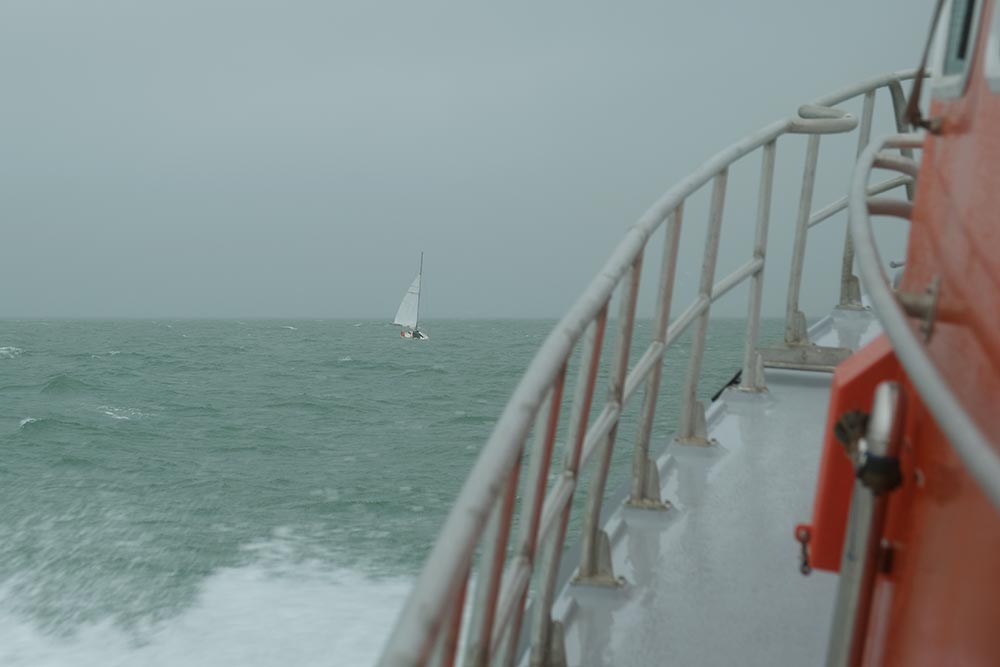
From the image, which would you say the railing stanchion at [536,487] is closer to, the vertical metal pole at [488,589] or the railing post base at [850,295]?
the vertical metal pole at [488,589]

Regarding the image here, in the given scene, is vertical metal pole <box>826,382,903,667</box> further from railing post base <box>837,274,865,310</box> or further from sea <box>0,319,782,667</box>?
railing post base <box>837,274,865,310</box>

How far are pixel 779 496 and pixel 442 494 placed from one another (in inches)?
381

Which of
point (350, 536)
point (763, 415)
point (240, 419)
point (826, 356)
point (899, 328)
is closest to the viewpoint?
point (899, 328)

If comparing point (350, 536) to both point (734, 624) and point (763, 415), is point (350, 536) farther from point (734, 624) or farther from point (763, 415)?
point (734, 624)

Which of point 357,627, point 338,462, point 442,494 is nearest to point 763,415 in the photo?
point 357,627

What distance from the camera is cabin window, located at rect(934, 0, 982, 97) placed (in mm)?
1051

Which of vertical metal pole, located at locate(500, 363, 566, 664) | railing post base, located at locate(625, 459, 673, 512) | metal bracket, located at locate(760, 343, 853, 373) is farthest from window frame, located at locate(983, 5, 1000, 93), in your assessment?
metal bracket, located at locate(760, 343, 853, 373)

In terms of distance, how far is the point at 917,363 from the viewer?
88 cm

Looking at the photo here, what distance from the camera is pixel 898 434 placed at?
105 cm

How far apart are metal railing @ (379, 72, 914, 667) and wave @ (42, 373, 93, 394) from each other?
27779 millimetres

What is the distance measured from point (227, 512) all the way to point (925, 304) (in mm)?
11669

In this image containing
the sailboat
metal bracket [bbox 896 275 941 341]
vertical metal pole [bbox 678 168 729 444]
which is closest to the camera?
metal bracket [bbox 896 275 941 341]

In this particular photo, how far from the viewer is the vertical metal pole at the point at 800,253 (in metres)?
3.79

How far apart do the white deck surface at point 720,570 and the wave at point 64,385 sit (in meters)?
27.9
